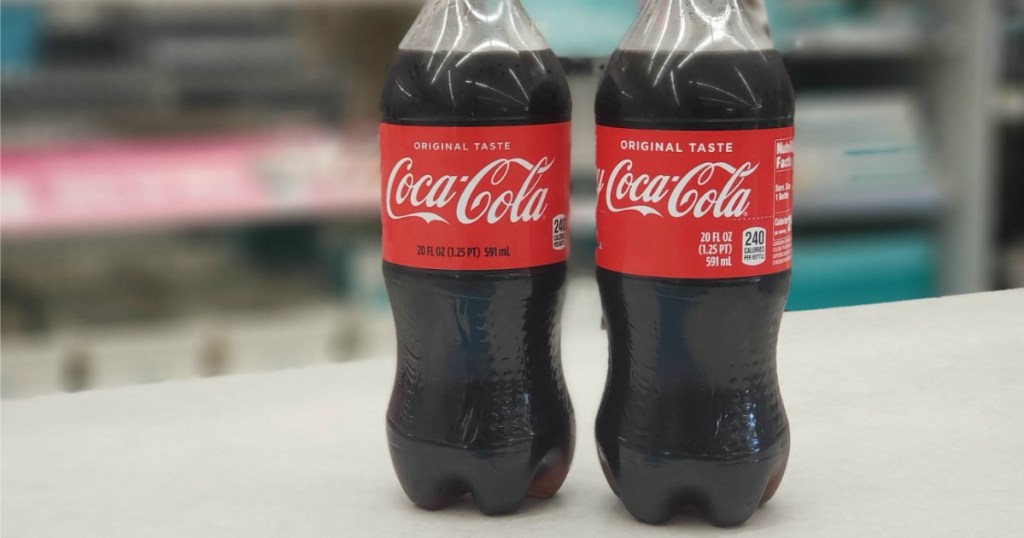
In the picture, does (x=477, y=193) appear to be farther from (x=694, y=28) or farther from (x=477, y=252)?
(x=694, y=28)

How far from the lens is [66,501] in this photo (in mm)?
841

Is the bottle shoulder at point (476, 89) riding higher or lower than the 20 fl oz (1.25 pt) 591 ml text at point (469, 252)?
higher

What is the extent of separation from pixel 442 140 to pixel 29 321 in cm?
153

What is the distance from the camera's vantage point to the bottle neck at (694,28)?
2.44 feet

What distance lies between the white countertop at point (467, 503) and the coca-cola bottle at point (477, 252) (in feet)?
0.13

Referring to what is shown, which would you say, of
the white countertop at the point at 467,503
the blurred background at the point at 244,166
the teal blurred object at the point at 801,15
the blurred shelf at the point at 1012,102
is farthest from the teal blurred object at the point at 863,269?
the white countertop at the point at 467,503

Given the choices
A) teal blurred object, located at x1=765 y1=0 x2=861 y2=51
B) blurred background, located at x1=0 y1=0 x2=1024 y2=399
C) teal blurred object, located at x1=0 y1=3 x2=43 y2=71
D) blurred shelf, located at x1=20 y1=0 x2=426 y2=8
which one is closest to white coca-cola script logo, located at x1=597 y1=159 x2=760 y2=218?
blurred background, located at x1=0 y1=0 x2=1024 y2=399

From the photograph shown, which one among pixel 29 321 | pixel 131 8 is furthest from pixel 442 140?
pixel 29 321

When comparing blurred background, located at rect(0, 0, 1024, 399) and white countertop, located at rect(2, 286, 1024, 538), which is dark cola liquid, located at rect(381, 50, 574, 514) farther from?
blurred background, located at rect(0, 0, 1024, 399)

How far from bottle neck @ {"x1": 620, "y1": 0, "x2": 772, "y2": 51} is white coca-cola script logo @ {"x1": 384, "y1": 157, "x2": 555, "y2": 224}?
10 centimetres

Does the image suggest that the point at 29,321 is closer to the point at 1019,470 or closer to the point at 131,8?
the point at 131,8

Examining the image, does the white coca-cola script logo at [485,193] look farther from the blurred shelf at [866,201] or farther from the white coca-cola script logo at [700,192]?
the blurred shelf at [866,201]

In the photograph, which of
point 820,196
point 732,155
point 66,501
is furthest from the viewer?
point 820,196

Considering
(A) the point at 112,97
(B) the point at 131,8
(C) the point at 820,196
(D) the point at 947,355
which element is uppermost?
(B) the point at 131,8
